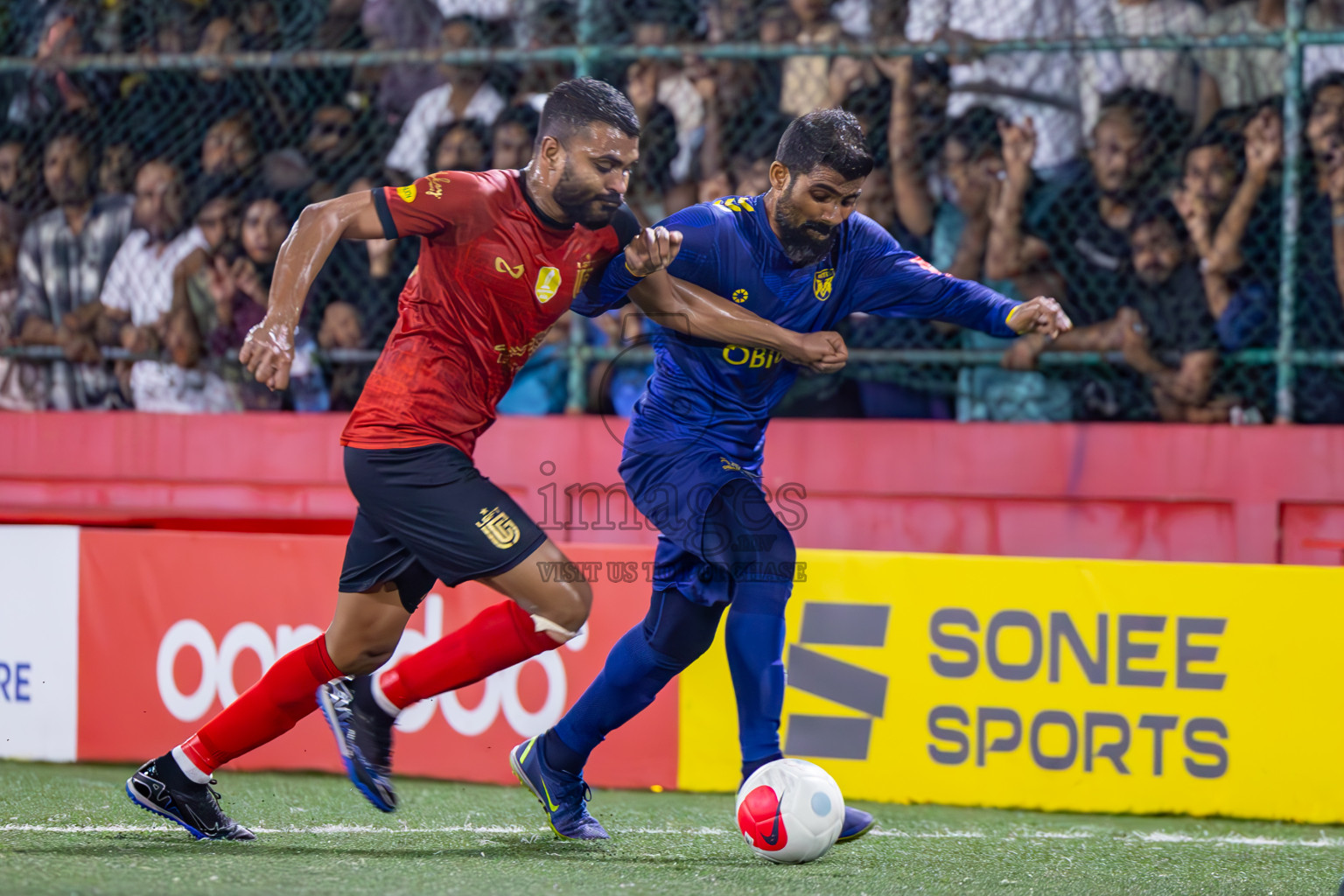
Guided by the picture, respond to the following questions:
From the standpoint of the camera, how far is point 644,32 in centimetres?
598

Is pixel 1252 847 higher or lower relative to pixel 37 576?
Result: lower

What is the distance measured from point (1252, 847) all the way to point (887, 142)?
117 inches

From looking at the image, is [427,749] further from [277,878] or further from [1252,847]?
[1252,847]

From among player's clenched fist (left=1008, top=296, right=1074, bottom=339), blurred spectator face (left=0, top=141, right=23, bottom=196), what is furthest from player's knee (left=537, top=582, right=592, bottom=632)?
blurred spectator face (left=0, top=141, right=23, bottom=196)

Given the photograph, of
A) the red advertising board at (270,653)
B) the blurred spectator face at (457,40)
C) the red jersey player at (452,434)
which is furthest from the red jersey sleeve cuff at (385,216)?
the blurred spectator face at (457,40)

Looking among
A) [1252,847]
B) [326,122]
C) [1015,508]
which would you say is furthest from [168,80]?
Answer: [1252,847]

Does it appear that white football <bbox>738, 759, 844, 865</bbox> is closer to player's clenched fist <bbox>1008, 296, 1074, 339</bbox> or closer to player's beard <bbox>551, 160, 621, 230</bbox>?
player's clenched fist <bbox>1008, 296, 1074, 339</bbox>

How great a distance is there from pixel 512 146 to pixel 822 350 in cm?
276


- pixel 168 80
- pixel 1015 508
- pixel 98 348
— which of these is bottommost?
pixel 1015 508

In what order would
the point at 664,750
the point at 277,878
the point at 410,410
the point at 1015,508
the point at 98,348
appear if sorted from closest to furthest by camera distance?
1. the point at 277,878
2. the point at 410,410
3. the point at 664,750
4. the point at 1015,508
5. the point at 98,348

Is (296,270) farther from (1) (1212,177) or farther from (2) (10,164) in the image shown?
(2) (10,164)

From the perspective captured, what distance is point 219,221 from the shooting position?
6.07 meters

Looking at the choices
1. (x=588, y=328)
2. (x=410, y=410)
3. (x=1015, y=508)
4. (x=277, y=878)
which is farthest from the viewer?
(x=588, y=328)

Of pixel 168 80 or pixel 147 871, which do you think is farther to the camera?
pixel 168 80
